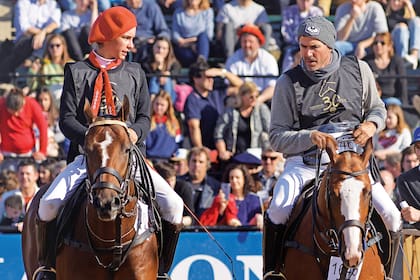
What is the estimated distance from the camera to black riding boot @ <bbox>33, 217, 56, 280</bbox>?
9.34 m

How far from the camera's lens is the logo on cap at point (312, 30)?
9.44 meters

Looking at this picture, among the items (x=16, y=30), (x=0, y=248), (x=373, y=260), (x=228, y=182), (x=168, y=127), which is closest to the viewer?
(x=373, y=260)

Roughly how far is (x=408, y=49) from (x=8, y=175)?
271 inches

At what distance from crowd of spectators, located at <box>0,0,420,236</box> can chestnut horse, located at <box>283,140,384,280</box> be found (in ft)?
14.5

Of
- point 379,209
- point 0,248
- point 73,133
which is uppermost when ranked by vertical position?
point 73,133

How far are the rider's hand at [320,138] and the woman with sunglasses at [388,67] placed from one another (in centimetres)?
863

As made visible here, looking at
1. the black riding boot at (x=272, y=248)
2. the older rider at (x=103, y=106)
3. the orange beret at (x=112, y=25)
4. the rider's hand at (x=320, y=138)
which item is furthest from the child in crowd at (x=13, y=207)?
the rider's hand at (x=320, y=138)

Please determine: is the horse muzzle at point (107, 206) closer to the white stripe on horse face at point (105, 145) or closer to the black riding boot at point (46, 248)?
the white stripe on horse face at point (105, 145)

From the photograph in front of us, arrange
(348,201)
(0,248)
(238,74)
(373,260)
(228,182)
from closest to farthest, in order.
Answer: (348,201) < (373,260) < (0,248) < (228,182) < (238,74)

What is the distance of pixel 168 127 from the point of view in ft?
52.8

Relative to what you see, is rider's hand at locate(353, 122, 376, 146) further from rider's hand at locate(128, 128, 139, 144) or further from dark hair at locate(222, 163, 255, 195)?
dark hair at locate(222, 163, 255, 195)

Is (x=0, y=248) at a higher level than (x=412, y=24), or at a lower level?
lower

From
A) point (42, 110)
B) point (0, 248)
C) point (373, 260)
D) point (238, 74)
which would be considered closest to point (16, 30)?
point (42, 110)

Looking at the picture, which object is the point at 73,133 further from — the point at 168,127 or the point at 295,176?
the point at 168,127
